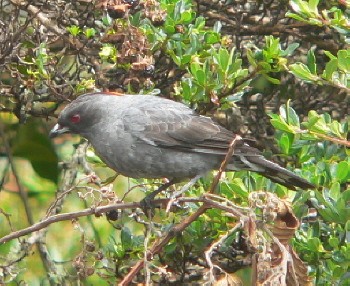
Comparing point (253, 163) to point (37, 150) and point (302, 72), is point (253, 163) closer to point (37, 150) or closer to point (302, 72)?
point (302, 72)

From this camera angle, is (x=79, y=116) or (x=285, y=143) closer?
(x=285, y=143)

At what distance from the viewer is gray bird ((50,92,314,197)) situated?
5.08m

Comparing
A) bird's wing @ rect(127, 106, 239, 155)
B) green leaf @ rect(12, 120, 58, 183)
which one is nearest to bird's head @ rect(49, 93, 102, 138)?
bird's wing @ rect(127, 106, 239, 155)

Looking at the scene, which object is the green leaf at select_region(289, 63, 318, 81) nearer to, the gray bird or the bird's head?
the gray bird

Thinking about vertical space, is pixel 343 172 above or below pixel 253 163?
above

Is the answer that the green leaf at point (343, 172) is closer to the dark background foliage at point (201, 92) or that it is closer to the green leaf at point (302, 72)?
the dark background foliage at point (201, 92)

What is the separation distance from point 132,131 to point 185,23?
0.71 meters

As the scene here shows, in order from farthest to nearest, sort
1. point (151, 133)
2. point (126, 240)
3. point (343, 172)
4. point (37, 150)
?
point (37, 150) < point (151, 133) < point (126, 240) < point (343, 172)

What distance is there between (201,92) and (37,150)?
9.51 feet

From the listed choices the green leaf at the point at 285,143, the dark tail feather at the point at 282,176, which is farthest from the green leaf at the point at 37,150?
the green leaf at the point at 285,143

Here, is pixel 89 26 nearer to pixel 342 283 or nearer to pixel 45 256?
pixel 45 256

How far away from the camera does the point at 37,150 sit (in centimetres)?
751

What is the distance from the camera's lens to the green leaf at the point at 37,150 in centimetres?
732

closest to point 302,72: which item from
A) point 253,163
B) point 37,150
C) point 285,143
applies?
point 285,143
